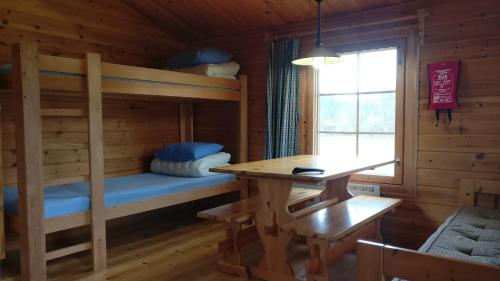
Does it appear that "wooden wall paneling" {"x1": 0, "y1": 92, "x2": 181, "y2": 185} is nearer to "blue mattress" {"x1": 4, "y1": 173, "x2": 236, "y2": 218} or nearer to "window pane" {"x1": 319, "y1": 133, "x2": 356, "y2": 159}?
"blue mattress" {"x1": 4, "y1": 173, "x2": 236, "y2": 218}

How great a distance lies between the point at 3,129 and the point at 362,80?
9.89 feet

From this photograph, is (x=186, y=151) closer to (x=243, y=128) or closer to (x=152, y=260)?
(x=243, y=128)

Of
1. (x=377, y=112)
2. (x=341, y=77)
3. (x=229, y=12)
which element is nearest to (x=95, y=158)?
(x=229, y=12)

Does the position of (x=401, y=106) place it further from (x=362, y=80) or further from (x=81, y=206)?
(x=81, y=206)

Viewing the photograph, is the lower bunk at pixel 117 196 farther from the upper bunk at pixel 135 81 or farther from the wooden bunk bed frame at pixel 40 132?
the upper bunk at pixel 135 81

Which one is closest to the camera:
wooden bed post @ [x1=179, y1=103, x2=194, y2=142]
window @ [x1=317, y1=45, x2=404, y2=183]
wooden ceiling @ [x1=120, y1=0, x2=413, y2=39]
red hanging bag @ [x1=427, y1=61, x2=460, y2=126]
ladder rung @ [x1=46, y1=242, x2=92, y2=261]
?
ladder rung @ [x1=46, y1=242, x2=92, y2=261]

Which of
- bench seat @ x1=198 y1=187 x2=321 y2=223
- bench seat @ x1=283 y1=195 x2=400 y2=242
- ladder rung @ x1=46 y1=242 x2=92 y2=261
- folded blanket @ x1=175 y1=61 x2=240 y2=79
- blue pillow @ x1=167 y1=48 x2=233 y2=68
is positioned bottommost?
ladder rung @ x1=46 y1=242 x2=92 y2=261

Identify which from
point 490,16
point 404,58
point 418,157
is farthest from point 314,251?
point 490,16

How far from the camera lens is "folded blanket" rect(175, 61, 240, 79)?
11.9ft

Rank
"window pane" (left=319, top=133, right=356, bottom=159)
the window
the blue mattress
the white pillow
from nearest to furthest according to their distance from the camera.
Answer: the blue mattress → the window → "window pane" (left=319, top=133, right=356, bottom=159) → the white pillow

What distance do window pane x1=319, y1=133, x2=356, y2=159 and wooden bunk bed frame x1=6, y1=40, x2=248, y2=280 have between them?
1.29m

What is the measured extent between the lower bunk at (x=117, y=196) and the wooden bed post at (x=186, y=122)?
0.84 meters

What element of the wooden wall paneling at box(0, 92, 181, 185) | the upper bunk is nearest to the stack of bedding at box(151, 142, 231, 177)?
the wooden wall paneling at box(0, 92, 181, 185)

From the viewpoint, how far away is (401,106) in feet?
10.1
